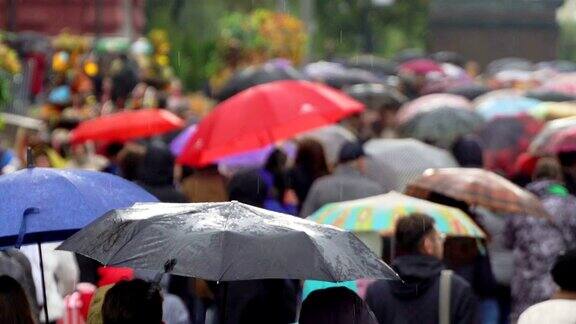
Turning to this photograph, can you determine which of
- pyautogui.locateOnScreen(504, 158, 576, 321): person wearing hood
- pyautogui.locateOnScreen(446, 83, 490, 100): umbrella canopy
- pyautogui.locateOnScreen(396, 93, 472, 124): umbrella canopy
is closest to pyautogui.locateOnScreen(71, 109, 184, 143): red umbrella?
pyautogui.locateOnScreen(396, 93, 472, 124): umbrella canopy

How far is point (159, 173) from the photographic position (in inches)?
481

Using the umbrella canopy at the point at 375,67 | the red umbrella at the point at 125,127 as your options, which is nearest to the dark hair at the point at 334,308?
the red umbrella at the point at 125,127

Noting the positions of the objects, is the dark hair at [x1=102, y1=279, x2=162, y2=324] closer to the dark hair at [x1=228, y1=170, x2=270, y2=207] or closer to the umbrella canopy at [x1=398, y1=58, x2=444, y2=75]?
the dark hair at [x1=228, y1=170, x2=270, y2=207]

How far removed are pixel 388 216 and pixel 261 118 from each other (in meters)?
3.49

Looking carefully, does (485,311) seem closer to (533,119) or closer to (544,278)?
(544,278)

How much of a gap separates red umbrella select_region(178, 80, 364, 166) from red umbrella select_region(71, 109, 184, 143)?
9.86ft

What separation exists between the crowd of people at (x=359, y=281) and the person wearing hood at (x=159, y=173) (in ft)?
0.03

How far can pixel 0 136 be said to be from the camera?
20656 millimetres

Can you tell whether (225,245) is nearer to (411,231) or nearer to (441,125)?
(411,231)

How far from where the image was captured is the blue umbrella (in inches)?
298

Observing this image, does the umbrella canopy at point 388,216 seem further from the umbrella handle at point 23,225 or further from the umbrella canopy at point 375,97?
the umbrella canopy at point 375,97

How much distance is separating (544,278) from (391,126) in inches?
295

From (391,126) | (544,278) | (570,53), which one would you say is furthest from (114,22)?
(570,53)

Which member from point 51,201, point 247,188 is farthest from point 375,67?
point 51,201
